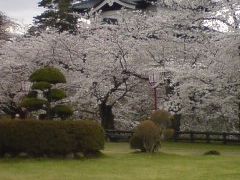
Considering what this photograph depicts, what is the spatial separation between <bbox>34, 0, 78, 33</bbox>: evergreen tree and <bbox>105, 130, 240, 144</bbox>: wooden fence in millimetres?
11642

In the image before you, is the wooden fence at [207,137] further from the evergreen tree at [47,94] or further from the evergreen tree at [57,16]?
the evergreen tree at [57,16]

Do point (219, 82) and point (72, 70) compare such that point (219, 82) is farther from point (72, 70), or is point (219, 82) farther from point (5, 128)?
point (5, 128)

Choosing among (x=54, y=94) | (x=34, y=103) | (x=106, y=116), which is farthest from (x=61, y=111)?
(x=106, y=116)

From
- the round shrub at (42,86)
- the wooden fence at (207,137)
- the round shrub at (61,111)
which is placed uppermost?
the round shrub at (42,86)

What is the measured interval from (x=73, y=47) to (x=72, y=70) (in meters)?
1.31

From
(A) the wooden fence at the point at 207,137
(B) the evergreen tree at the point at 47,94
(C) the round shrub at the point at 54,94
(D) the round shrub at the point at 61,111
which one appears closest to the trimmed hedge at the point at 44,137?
(D) the round shrub at the point at 61,111

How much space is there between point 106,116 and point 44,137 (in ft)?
40.1

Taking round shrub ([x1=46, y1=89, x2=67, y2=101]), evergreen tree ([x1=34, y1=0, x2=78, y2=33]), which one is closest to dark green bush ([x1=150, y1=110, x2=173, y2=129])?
round shrub ([x1=46, y1=89, x2=67, y2=101])

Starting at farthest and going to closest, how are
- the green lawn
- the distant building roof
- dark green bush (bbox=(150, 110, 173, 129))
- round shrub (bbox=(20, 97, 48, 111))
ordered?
the distant building roof < dark green bush (bbox=(150, 110, 173, 129)) < round shrub (bbox=(20, 97, 48, 111)) < the green lawn

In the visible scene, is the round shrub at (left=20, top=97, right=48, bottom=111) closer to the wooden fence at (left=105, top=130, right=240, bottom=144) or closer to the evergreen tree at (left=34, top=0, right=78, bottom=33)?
the wooden fence at (left=105, top=130, right=240, bottom=144)

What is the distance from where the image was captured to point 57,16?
38812 mm

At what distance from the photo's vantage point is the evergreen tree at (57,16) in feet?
122

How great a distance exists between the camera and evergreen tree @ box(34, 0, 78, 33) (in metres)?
37.2

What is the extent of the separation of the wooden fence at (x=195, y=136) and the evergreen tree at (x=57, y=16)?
11.6 meters
